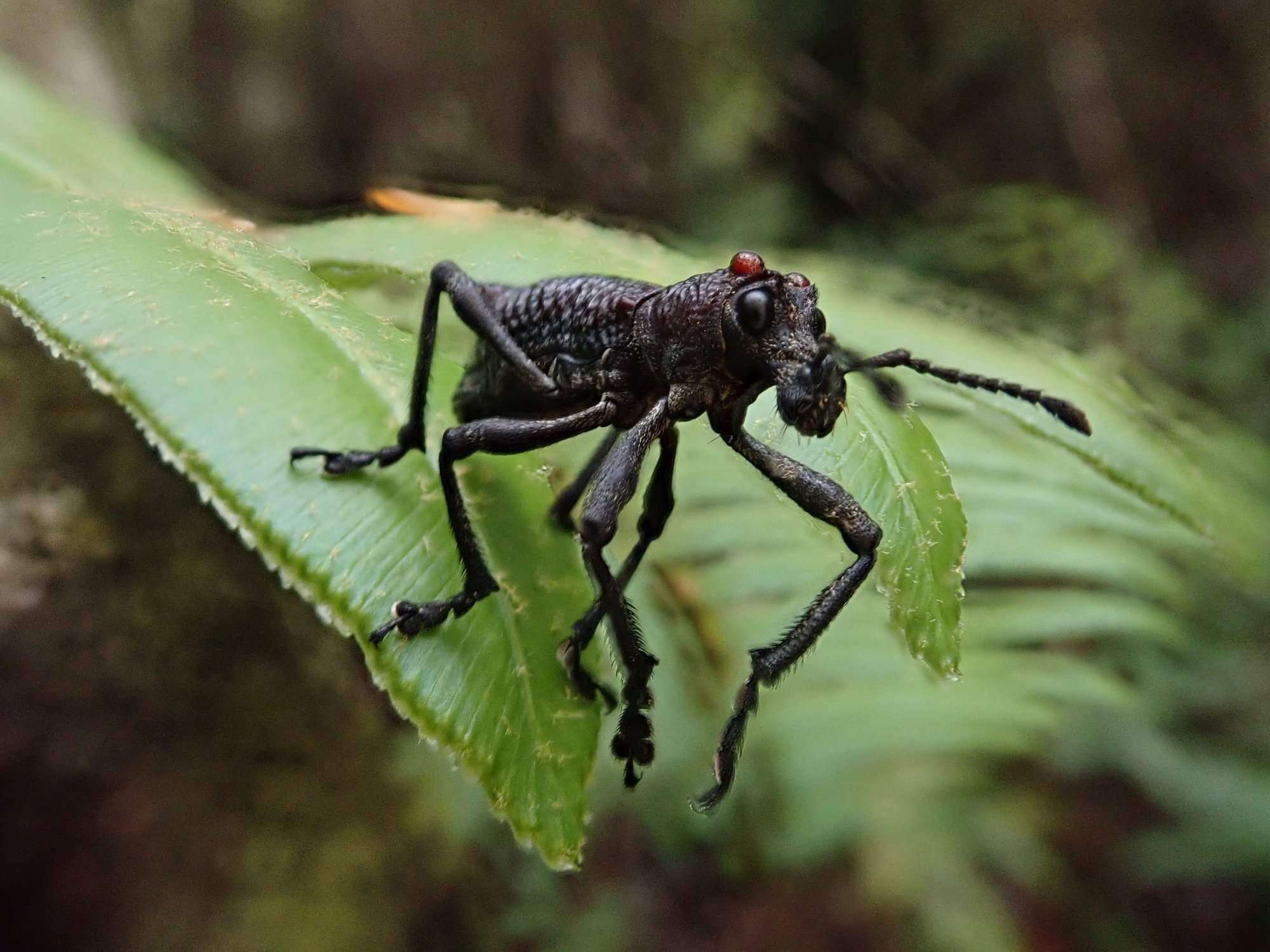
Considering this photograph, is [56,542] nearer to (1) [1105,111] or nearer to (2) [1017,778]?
(2) [1017,778]

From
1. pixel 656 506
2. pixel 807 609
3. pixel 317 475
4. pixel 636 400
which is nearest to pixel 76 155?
pixel 317 475

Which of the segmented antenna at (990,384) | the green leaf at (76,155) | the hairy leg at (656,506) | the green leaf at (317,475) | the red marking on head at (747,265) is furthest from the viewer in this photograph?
the green leaf at (76,155)

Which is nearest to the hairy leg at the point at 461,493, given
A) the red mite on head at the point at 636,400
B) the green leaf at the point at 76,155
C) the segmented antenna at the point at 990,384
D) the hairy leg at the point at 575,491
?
the red mite on head at the point at 636,400

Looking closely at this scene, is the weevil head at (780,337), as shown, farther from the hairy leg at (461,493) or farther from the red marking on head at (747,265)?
the hairy leg at (461,493)

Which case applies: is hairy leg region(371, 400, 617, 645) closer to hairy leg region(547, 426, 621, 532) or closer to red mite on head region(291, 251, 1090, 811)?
red mite on head region(291, 251, 1090, 811)

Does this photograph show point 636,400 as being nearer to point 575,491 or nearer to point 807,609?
point 575,491

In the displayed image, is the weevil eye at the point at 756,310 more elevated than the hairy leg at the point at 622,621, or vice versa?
the weevil eye at the point at 756,310
